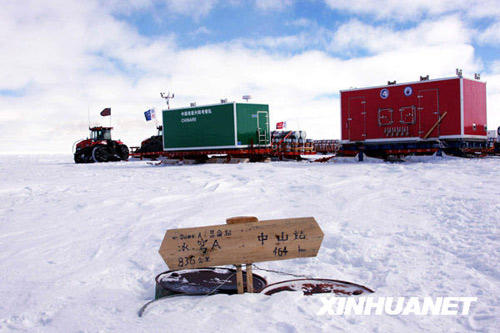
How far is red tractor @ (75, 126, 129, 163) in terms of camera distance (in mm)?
Answer: 26422

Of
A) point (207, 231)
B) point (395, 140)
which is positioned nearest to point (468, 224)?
point (207, 231)

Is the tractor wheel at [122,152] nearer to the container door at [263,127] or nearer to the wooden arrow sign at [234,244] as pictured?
the container door at [263,127]

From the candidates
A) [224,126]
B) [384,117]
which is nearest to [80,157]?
[224,126]

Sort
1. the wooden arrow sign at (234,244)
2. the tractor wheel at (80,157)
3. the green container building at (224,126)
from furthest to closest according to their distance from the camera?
the tractor wheel at (80,157), the green container building at (224,126), the wooden arrow sign at (234,244)

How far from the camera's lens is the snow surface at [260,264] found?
9.83 feet

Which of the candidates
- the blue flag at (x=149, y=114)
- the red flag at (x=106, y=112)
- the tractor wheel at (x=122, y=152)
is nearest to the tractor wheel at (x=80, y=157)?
the tractor wheel at (x=122, y=152)

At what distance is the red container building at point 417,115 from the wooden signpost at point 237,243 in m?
14.3

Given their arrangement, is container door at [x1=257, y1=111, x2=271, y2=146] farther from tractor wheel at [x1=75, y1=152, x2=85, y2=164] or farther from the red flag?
tractor wheel at [x1=75, y1=152, x2=85, y2=164]

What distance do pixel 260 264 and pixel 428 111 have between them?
1377cm

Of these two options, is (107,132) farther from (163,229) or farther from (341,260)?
(341,260)

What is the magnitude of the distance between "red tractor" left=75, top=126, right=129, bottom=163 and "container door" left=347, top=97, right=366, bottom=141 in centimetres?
1679

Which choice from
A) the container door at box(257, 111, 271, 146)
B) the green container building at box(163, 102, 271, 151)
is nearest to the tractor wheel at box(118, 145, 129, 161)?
the green container building at box(163, 102, 271, 151)

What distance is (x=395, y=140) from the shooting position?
1652 centimetres

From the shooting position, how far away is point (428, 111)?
52.1 ft
